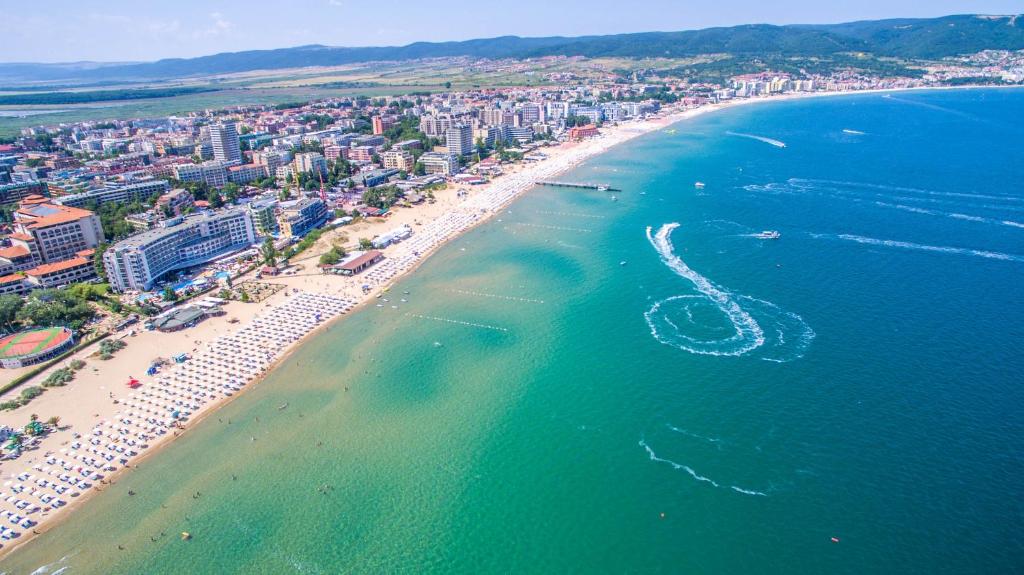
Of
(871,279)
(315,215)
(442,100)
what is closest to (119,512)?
(315,215)

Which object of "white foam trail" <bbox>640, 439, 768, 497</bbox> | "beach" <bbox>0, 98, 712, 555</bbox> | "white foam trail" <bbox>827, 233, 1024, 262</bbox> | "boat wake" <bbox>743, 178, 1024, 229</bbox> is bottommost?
"white foam trail" <bbox>640, 439, 768, 497</bbox>

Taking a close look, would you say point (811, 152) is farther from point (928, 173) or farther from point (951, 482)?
point (951, 482)

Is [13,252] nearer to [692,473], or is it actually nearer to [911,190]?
[692,473]

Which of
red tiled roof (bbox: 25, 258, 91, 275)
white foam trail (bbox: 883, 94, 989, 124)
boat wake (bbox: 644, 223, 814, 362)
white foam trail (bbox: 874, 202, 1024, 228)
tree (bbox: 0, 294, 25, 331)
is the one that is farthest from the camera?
white foam trail (bbox: 883, 94, 989, 124)

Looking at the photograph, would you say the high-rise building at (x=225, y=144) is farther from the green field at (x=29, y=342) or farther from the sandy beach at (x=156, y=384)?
the green field at (x=29, y=342)

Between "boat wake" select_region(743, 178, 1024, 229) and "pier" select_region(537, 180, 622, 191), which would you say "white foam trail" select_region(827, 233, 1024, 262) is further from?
"pier" select_region(537, 180, 622, 191)

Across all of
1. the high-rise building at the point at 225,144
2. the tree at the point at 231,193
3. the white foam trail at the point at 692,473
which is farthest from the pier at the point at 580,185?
the white foam trail at the point at 692,473

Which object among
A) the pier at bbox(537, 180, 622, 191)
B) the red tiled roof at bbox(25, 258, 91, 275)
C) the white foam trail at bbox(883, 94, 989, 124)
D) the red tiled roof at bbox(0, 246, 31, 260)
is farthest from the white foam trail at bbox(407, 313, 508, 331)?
the white foam trail at bbox(883, 94, 989, 124)

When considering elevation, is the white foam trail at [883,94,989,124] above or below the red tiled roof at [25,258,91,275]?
above
